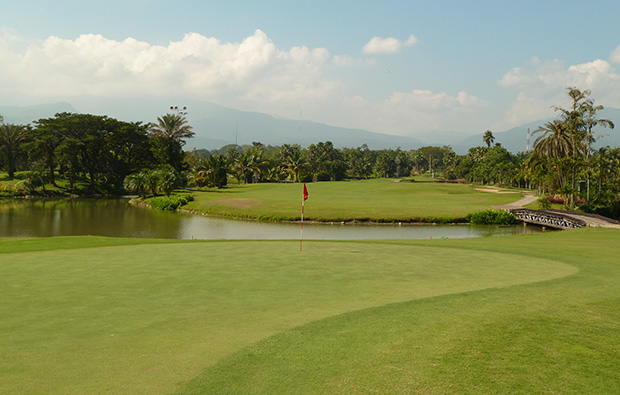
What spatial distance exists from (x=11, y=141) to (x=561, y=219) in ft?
365

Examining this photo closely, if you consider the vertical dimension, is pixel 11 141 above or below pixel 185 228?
above

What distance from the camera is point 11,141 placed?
328 feet

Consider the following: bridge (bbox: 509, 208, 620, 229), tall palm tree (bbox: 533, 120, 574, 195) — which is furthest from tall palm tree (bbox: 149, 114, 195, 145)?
bridge (bbox: 509, 208, 620, 229)

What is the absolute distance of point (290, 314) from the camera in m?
9.62

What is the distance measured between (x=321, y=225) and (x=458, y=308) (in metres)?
39.9

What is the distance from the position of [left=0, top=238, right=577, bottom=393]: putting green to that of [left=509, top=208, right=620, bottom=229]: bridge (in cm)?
3123

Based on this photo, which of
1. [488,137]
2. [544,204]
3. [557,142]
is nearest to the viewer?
[544,204]

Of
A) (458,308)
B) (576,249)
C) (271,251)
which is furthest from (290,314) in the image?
(576,249)

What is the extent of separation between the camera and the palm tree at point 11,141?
97.6 meters

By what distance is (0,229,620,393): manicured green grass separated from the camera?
6402 mm

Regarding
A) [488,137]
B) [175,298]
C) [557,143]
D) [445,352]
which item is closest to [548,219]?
[557,143]

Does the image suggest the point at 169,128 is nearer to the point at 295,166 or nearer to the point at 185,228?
the point at 295,166

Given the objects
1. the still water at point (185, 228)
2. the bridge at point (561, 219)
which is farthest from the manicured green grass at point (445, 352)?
the bridge at point (561, 219)

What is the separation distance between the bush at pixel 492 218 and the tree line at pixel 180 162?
8623mm
